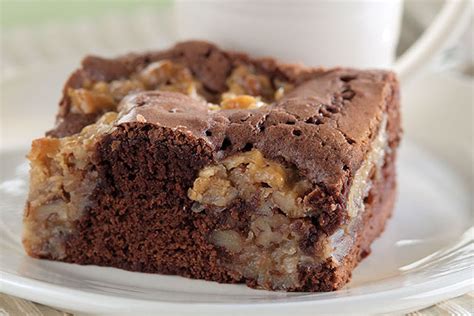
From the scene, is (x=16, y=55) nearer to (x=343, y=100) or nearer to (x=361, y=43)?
(x=361, y=43)

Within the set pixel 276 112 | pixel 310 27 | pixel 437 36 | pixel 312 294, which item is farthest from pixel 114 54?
pixel 312 294

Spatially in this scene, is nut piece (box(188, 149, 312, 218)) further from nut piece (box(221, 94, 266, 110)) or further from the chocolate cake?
nut piece (box(221, 94, 266, 110))

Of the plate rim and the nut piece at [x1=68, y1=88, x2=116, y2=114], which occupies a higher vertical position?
the nut piece at [x1=68, y1=88, x2=116, y2=114]

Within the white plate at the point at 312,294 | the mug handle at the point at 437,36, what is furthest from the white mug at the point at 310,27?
the white plate at the point at 312,294

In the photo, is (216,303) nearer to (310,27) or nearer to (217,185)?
(217,185)

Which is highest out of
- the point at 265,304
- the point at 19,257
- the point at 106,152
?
the point at 106,152

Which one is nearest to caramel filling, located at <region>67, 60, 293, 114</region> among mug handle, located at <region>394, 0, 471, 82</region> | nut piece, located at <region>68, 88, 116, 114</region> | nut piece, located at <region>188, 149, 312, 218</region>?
nut piece, located at <region>68, 88, 116, 114</region>

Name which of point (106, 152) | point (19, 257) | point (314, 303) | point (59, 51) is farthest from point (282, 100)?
point (59, 51)
